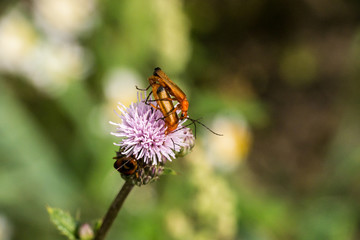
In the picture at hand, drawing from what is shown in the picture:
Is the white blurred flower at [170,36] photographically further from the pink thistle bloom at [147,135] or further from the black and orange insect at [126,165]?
the black and orange insect at [126,165]

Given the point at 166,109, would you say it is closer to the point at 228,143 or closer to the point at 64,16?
the point at 228,143

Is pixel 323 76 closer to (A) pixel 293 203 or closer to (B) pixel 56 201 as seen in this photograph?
(A) pixel 293 203

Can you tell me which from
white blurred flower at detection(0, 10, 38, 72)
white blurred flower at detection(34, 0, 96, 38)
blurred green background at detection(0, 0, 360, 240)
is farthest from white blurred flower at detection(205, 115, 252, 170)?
white blurred flower at detection(0, 10, 38, 72)

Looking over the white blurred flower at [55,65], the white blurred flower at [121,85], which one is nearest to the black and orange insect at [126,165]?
the white blurred flower at [121,85]

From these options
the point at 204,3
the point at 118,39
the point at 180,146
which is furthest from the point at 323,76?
the point at 180,146

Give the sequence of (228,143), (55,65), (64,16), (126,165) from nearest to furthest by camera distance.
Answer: (126,165) < (55,65) < (64,16) < (228,143)

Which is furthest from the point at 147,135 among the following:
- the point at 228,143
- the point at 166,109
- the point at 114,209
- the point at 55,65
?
the point at 228,143
